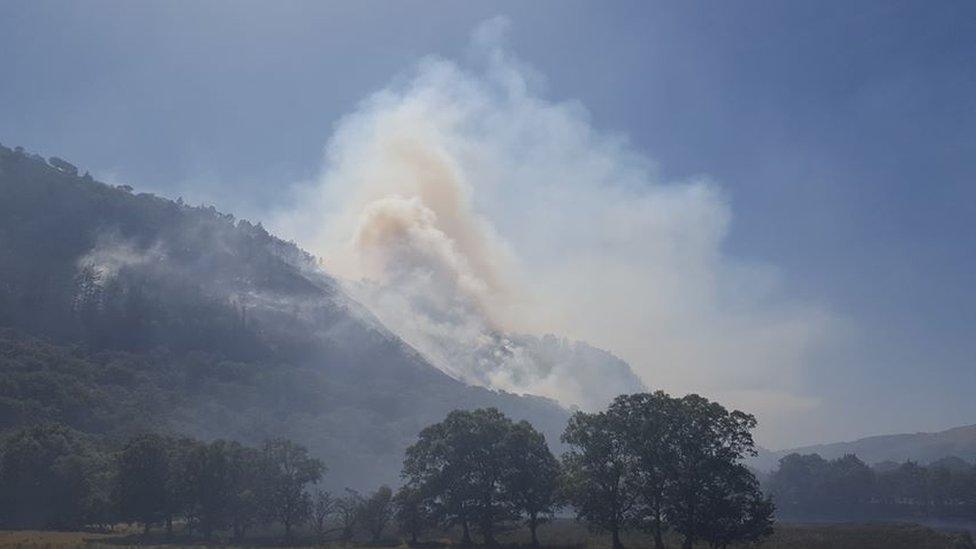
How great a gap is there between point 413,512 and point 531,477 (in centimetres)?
1610

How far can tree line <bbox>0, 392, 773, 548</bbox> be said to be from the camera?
81375 millimetres

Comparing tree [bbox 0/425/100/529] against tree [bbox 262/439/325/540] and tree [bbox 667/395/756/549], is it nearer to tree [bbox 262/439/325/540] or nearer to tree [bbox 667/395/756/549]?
tree [bbox 262/439/325/540]

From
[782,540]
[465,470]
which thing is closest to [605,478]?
[465,470]

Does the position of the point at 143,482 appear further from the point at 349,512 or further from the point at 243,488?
the point at 349,512

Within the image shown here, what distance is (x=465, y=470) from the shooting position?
96.0 meters

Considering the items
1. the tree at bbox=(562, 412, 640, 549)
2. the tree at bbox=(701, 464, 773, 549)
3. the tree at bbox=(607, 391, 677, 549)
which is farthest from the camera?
the tree at bbox=(562, 412, 640, 549)

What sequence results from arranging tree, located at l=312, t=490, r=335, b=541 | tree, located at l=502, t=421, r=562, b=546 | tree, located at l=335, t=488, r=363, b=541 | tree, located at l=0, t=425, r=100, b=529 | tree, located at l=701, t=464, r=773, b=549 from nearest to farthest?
tree, located at l=701, t=464, r=773, b=549
tree, located at l=502, t=421, r=562, b=546
tree, located at l=335, t=488, r=363, b=541
tree, located at l=312, t=490, r=335, b=541
tree, located at l=0, t=425, r=100, b=529

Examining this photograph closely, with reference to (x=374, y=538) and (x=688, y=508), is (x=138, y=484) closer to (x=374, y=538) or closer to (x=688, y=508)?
(x=374, y=538)

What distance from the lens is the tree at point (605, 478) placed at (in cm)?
8481

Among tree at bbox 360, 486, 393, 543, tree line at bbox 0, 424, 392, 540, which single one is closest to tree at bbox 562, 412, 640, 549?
tree at bbox 360, 486, 393, 543

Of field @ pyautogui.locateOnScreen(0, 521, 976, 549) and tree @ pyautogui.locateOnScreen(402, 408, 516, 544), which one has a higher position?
tree @ pyautogui.locateOnScreen(402, 408, 516, 544)

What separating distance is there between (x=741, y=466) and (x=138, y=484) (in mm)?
85881

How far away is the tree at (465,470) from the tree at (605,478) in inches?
471

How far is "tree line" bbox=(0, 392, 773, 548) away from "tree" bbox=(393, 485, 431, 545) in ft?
0.58
